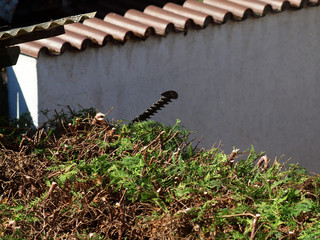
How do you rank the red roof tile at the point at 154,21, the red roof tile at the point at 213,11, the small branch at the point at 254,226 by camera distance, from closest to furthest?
the small branch at the point at 254,226, the red roof tile at the point at 154,21, the red roof tile at the point at 213,11

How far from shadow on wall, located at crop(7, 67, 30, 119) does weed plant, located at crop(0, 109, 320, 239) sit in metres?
1.87

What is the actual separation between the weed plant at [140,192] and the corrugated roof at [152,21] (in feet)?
6.08

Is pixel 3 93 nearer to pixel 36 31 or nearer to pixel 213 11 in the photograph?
pixel 36 31

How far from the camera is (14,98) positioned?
7129mm

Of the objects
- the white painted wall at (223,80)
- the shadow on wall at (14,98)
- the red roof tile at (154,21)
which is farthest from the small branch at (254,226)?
the red roof tile at (154,21)

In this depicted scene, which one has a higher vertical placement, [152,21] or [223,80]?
[152,21]

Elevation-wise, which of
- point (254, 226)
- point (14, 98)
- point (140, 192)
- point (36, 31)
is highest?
point (36, 31)

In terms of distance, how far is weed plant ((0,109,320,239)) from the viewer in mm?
3967

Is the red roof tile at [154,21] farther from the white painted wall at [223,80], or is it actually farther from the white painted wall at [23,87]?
the white painted wall at [23,87]

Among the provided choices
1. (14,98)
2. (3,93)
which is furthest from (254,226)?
(3,93)

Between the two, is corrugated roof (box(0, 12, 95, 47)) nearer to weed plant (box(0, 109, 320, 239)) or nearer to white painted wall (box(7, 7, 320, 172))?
weed plant (box(0, 109, 320, 239))

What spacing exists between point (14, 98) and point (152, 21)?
179 centimetres

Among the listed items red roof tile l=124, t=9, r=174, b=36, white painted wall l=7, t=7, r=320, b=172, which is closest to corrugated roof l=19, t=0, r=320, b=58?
red roof tile l=124, t=9, r=174, b=36

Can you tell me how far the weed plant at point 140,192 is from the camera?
156 inches
